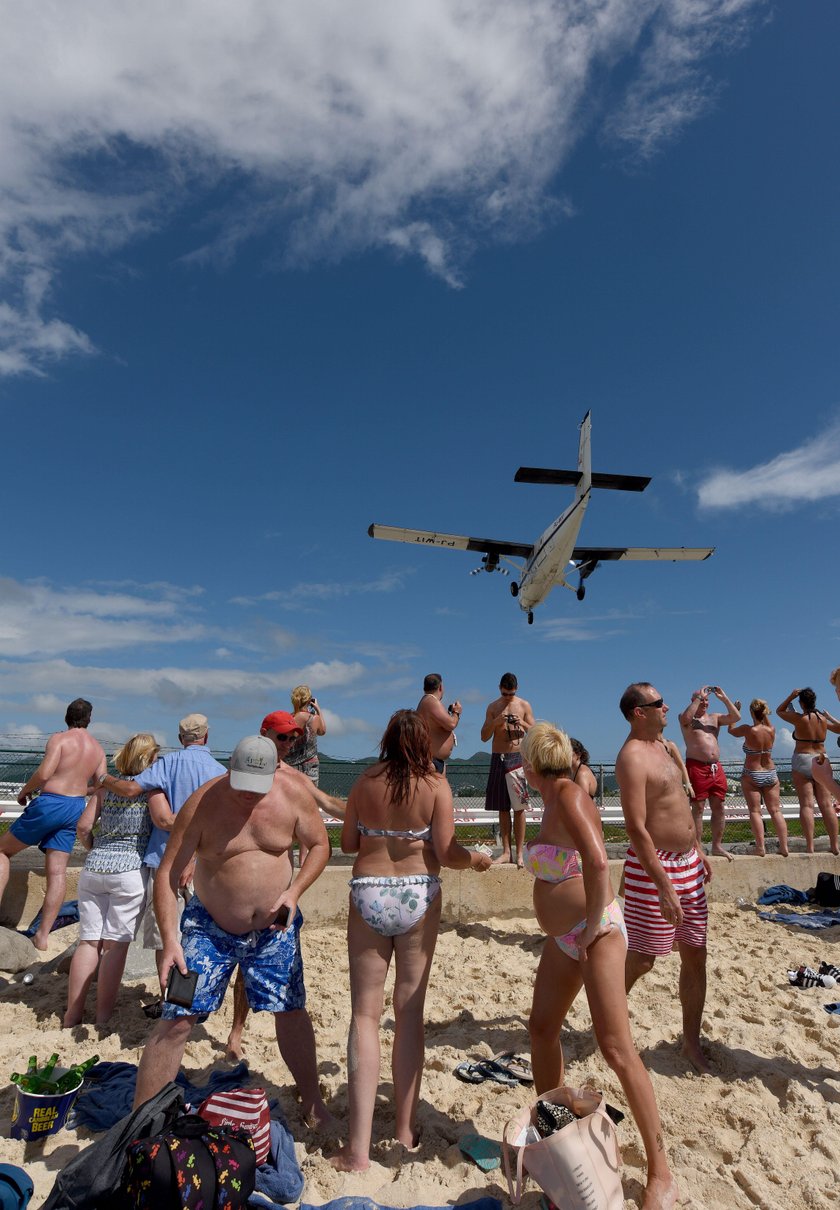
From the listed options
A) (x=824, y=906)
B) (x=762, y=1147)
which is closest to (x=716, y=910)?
(x=824, y=906)

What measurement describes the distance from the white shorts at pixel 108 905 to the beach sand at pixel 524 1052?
1.70ft

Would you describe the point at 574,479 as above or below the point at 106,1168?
above

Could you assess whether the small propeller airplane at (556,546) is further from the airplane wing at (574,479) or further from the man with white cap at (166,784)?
the man with white cap at (166,784)

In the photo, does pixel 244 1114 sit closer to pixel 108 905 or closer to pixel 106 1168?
pixel 106 1168

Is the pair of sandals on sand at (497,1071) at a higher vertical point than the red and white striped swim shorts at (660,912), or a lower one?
lower

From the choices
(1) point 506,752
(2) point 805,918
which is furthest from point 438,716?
(2) point 805,918

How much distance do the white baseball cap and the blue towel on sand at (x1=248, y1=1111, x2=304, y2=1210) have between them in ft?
4.27

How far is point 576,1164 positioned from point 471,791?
9848 millimetres

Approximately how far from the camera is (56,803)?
16.7 ft

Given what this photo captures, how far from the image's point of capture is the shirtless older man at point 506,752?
723cm

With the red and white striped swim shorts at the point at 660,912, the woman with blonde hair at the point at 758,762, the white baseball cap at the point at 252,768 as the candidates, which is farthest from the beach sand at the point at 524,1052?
the woman with blonde hair at the point at 758,762

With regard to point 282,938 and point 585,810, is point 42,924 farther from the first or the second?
point 585,810

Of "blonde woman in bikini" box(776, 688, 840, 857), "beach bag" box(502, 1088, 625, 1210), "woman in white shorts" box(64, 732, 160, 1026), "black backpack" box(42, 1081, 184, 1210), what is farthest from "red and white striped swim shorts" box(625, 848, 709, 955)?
"blonde woman in bikini" box(776, 688, 840, 857)

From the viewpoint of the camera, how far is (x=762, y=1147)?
2.86 m
